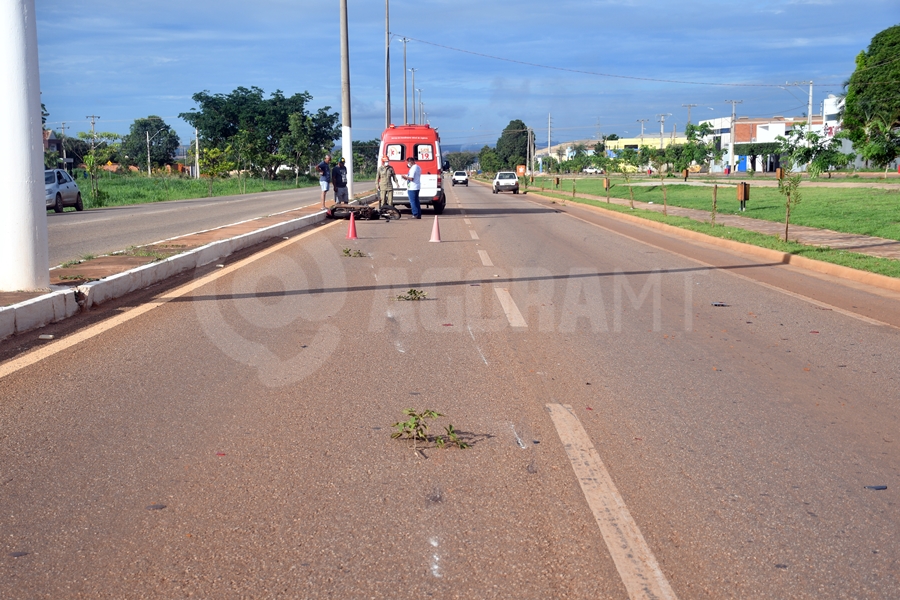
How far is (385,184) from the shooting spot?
25.2 metres

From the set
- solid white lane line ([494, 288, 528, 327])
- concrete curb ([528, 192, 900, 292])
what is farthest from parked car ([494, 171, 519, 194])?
solid white lane line ([494, 288, 528, 327])

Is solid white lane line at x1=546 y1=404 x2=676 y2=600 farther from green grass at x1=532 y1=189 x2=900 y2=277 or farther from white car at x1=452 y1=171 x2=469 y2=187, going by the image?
white car at x1=452 y1=171 x2=469 y2=187

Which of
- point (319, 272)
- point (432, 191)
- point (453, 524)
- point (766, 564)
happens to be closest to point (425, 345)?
point (453, 524)

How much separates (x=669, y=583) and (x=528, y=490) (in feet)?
3.29

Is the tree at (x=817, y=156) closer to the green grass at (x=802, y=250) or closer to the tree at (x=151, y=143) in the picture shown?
the green grass at (x=802, y=250)

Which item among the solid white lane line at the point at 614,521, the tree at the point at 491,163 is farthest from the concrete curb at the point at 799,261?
the tree at the point at 491,163

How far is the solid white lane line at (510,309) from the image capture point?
8523mm

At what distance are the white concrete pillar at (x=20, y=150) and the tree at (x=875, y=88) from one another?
68729 mm

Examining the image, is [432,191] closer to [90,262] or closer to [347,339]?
[90,262]

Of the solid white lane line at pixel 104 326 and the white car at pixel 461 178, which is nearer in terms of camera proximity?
the solid white lane line at pixel 104 326

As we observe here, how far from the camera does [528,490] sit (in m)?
4.09

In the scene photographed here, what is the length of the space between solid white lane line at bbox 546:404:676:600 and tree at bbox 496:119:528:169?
507 ft

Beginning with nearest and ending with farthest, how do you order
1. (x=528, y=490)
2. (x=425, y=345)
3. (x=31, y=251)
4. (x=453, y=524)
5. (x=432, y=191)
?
1. (x=453, y=524)
2. (x=528, y=490)
3. (x=425, y=345)
4. (x=31, y=251)
5. (x=432, y=191)

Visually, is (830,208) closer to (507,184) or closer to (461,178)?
(507,184)
